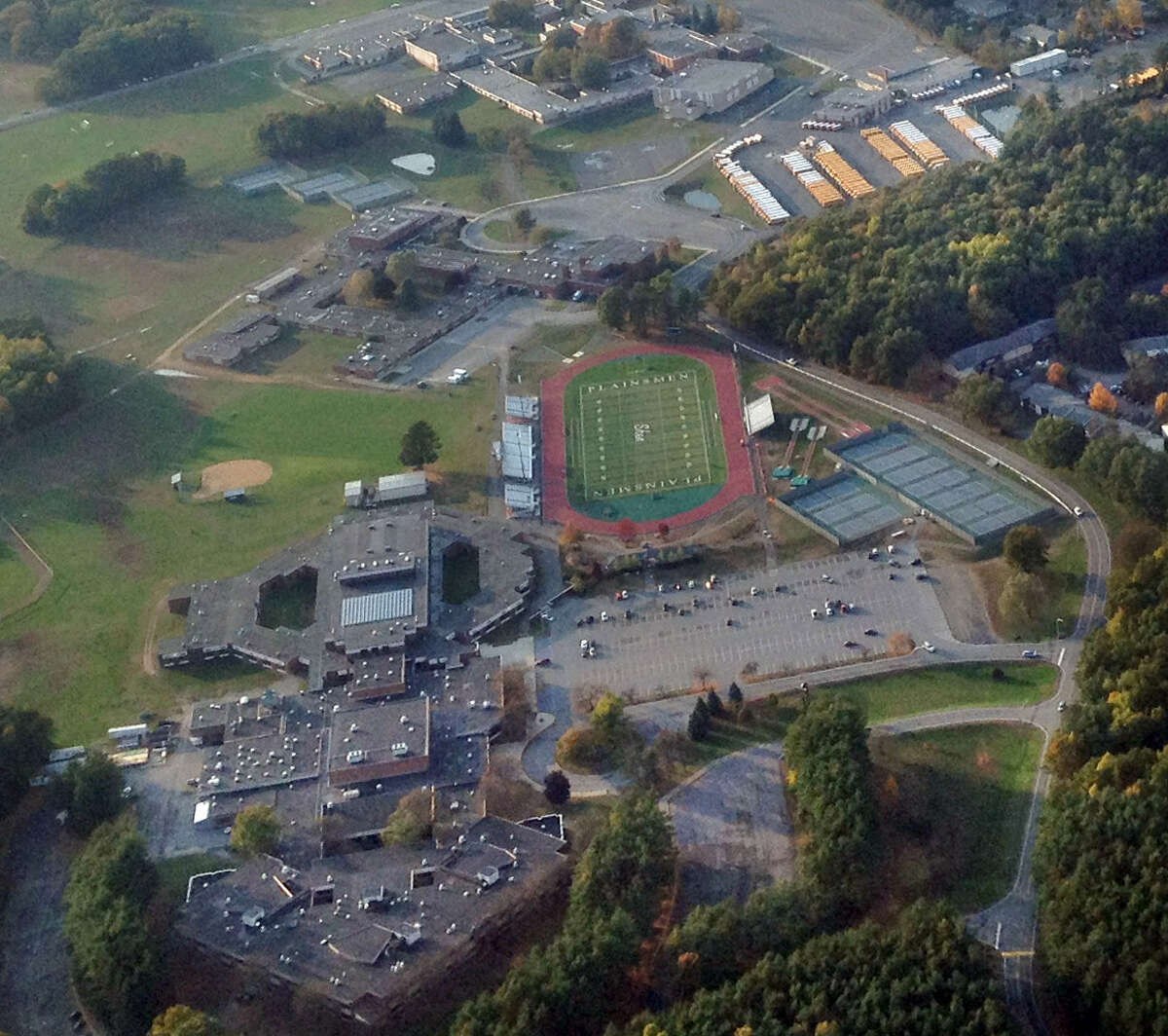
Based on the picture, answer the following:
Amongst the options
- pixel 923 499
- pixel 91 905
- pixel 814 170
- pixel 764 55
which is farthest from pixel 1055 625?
pixel 764 55

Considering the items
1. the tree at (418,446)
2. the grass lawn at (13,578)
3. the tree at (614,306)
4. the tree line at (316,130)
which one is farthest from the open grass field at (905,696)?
the tree line at (316,130)

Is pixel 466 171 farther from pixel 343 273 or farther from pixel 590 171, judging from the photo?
pixel 343 273

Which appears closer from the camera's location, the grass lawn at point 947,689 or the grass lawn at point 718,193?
the grass lawn at point 947,689

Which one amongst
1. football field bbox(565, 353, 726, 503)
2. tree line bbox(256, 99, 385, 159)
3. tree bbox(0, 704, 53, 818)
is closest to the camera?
tree bbox(0, 704, 53, 818)

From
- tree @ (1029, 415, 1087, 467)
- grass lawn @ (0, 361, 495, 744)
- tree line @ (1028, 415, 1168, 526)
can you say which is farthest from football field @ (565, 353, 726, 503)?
tree line @ (1028, 415, 1168, 526)

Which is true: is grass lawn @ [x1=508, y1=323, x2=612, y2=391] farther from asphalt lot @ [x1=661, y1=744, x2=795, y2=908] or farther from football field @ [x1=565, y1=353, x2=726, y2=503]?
asphalt lot @ [x1=661, y1=744, x2=795, y2=908]

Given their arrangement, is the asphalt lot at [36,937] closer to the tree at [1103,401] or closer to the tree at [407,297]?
the tree at [407,297]

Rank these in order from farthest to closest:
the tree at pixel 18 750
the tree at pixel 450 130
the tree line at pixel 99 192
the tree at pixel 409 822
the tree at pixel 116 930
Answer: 1. the tree at pixel 450 130
2. the tree line at pixel 99 192
3. the tree at pixel 18 750
4. the tree at pixel 409 822
5. the tree at pixel 116 930

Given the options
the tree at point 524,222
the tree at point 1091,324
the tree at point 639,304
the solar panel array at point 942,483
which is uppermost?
the tree at point 1091,324
